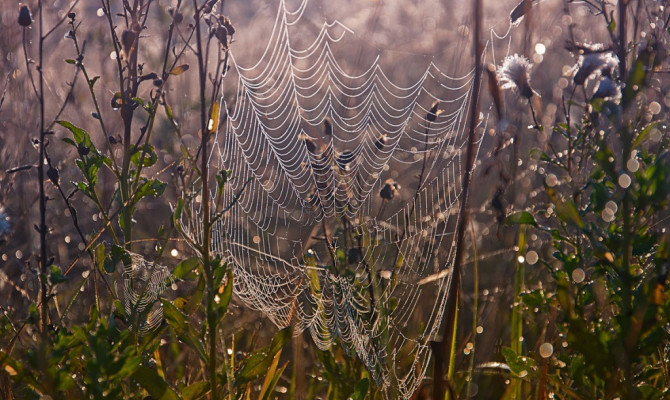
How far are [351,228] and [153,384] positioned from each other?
48.6 inches

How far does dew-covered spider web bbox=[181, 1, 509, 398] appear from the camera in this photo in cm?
215

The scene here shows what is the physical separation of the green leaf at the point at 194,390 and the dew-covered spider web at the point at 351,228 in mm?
359

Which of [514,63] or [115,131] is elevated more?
[514,63]

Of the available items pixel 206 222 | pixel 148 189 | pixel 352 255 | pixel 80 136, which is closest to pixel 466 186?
pixel 206 222

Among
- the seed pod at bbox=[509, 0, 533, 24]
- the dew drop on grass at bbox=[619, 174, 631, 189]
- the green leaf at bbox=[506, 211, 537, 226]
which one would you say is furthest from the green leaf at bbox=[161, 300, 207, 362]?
the seed pod at bbox=[509, 0, 533, 24]

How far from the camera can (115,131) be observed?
2.97m

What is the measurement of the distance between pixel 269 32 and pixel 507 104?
283 cm

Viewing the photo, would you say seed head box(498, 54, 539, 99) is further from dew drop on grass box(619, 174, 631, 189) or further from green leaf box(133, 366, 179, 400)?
green leaf box(133, 366, 179, 400)

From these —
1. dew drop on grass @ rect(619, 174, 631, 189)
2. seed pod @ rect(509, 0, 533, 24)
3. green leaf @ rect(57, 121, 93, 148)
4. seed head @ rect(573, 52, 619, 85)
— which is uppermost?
seed pod @ rect(509, 0, 533, 24)

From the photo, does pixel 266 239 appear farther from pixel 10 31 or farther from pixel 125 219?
pixel 125 219

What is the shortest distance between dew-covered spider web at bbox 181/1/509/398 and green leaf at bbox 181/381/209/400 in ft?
1.18

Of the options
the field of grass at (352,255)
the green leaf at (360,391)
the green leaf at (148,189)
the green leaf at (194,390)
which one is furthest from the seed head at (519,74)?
the green leaf at (194,390)

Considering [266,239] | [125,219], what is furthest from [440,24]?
[125,219]

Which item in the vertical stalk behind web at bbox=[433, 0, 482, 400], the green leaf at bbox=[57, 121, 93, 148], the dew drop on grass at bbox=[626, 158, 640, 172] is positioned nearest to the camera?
the vertical stalk behind web at bbox=[433, 0, 482, 400]
